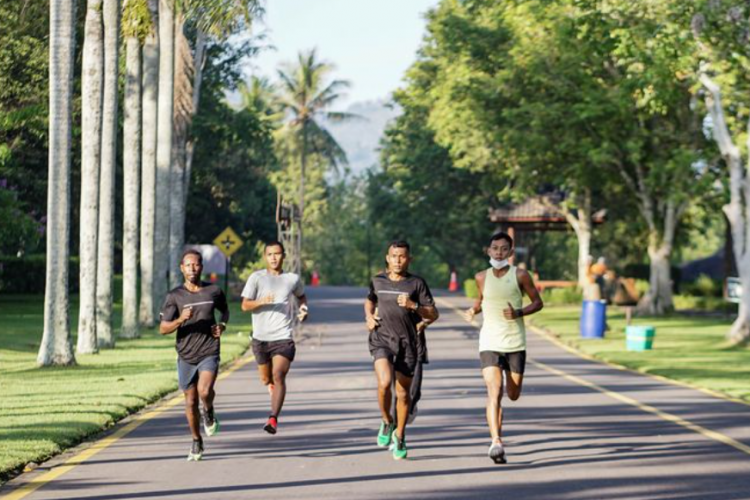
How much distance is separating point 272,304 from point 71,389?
6.93m

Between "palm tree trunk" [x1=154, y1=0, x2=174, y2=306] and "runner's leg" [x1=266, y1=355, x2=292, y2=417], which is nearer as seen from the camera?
"runner's leg" [x1=266, y1=355, x2=292, y2=417]

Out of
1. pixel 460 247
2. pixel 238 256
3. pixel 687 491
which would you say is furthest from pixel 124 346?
pixel 460 247

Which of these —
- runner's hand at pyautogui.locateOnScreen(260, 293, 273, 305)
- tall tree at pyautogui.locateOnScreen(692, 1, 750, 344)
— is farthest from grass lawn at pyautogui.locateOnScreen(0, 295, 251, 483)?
tall tree at pyautogui.locateOnScreen(692, 1, 750, 344)

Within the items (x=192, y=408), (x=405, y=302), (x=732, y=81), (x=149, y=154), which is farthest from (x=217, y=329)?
(x=149, y=154)

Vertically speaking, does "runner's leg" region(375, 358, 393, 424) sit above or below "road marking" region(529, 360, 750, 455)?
above

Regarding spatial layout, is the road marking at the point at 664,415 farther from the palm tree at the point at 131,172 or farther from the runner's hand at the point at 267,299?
the palm tree at the point at 131,172

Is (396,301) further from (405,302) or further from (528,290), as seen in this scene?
(528,290)

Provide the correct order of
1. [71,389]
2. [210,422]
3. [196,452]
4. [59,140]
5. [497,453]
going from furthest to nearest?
[59,140]
[71,389]
[210,422]
[196,452]
[497,453]

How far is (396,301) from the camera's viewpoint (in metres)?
12.9

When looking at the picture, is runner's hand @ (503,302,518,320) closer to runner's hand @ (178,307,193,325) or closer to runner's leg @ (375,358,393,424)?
runner's leg @ (375,358,393,424)

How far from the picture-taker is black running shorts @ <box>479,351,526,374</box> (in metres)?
A: 13.0

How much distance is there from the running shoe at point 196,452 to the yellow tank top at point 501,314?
2.60 metres

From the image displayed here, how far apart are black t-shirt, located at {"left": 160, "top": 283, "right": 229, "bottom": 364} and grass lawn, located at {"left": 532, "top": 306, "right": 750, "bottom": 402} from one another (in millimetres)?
9403

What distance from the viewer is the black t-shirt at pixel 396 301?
509 inches
